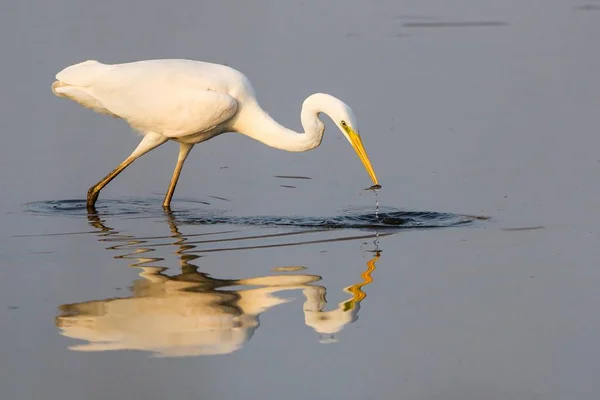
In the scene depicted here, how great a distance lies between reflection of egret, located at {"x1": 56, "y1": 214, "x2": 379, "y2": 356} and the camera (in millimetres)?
6914

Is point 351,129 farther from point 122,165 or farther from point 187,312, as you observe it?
point 187,312

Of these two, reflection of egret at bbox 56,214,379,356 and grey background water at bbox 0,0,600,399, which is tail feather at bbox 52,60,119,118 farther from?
reflection of egret at bbox 56,214,379,356

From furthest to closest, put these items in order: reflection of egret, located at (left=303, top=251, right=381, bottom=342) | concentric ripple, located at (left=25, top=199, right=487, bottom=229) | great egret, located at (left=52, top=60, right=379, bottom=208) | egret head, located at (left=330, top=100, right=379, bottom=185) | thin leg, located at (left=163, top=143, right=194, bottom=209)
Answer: thin leg, located at (left=163, top=143, right=194, bottom=209)
great egret, located at (left=52, top=60, right=379, bottom=208)
egret head, located at (left=330, top=100, right=379, bottom=185)
concentric ripple, located at (left=25, top=199, right=487, bottom=229)
reflection of egret, located at (left=303, top=251, right=381, bottom=342)

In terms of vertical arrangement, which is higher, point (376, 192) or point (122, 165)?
point (122, 165)

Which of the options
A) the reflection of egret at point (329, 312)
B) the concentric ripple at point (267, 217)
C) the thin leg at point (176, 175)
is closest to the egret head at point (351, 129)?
the concentric ripple at point (267, 217)

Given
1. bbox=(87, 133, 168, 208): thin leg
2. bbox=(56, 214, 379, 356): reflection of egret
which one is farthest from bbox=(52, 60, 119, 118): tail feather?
bbox=(56, 214, 379, 356): reflection of egret

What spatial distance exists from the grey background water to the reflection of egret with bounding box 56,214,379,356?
36 millimetres

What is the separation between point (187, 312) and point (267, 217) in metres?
2.66

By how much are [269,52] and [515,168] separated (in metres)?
4.99

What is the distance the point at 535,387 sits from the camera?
6.30 m

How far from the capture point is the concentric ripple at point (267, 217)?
9.82m

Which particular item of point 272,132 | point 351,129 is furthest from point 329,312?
point 272,132

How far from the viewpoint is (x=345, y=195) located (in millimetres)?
10883

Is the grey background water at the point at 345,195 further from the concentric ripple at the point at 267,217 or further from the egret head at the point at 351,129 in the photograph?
the egret head at the point at 351,129
